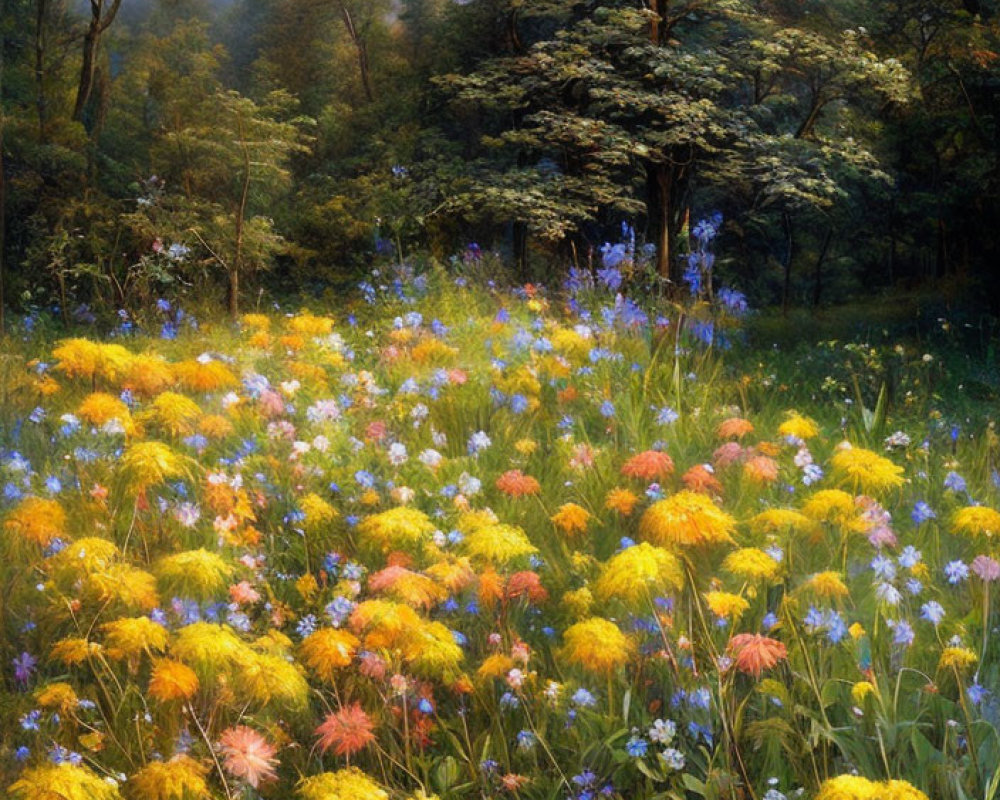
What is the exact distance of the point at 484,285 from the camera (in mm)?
7355

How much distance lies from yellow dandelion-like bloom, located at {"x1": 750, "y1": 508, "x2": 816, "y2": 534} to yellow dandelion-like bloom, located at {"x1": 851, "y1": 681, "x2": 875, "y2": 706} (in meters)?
0.47

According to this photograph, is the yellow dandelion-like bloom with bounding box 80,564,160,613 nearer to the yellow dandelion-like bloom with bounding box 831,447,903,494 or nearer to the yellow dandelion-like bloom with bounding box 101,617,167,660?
the yellow dandelion-like bloom with bounding box 101,617,167,660

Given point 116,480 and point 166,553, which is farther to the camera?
point 116,480

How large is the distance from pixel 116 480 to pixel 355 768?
1480 millimetres

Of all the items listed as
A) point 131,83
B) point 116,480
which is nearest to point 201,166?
point 131,83

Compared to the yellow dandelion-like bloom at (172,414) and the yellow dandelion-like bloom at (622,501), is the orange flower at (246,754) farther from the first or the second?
the yellow dandelion-like bloom at (172,414)

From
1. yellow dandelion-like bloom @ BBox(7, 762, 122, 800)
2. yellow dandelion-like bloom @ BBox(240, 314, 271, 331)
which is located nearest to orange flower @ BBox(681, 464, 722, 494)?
yellow dandelion-like bloom @ BBox(7, 762, 122, 800)

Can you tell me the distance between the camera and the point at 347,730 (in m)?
2.11

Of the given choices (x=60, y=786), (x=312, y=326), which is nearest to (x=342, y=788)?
(x=60, y=786)

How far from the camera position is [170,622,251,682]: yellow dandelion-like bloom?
203 centimetres

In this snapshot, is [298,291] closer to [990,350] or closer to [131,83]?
[131,83]

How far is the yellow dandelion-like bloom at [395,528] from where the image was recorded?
2502mm

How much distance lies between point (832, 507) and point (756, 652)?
2.24ft

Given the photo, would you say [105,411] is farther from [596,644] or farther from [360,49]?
[360,49]
